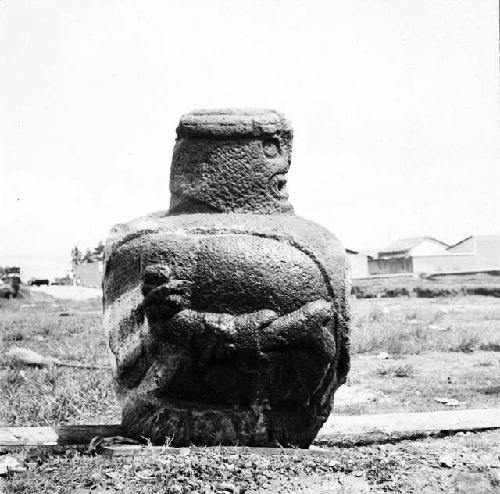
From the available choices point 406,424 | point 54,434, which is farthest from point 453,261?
point 54,434

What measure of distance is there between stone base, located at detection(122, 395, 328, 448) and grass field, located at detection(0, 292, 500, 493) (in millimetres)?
254

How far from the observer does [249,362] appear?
141 inches

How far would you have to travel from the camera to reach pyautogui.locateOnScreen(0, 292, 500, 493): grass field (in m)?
3.26

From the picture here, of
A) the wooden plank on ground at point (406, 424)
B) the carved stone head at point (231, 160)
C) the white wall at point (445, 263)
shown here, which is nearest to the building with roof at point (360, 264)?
the white wall at point (445, 263)

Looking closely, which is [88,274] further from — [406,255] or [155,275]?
[155,275]

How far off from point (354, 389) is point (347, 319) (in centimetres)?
330

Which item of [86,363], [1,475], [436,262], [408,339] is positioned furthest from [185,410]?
[436,262]

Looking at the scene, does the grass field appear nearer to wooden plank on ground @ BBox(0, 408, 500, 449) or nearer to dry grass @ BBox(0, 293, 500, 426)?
dry grass @ BBox(0, 293, 500, 426)

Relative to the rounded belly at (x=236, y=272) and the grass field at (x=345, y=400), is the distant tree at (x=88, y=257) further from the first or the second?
the rounded belly at (x=236, y=272)

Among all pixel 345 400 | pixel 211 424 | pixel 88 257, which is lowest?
pixel 88 257

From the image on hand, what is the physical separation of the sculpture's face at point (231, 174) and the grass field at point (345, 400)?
1.33 meters

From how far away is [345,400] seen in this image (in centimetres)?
643

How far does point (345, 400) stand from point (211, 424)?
2946mm

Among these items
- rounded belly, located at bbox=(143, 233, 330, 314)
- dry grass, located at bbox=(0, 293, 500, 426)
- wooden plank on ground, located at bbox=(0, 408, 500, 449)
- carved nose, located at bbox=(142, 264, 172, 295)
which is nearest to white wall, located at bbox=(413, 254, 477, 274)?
dry grass, located at bbox=(0, 293, 500, 426)
